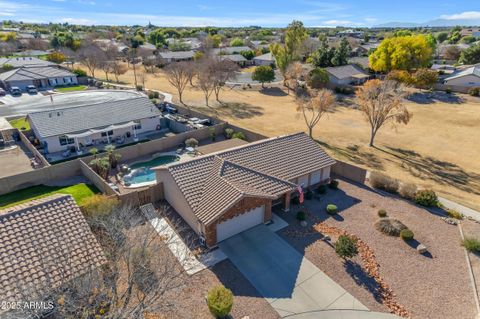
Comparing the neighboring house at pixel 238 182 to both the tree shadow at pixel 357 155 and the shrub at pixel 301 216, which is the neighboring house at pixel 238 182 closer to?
the shrub at pixel 301 216

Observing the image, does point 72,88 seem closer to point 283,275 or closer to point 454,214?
point 283,275

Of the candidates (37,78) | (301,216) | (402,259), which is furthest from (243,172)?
(37,78)

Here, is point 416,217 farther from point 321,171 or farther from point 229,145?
point 229,145

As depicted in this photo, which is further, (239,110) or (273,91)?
(273,91)

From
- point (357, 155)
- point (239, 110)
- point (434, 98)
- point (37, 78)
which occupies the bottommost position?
point (357, 155)

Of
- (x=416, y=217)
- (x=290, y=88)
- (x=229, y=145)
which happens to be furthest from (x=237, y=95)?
Answer: (x=416, y=217)

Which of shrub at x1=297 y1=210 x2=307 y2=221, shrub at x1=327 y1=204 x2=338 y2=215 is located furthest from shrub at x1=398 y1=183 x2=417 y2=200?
shrub at x1=297 y1=210 x2=307 y2=221

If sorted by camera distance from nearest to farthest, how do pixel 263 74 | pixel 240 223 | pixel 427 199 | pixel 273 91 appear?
pixel 240 223, pixel 427 199, pixel 263 74, pixel 273 91

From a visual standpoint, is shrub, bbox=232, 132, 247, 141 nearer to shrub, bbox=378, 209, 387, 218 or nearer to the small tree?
shrub, bbox=378, 209, 387, 218
